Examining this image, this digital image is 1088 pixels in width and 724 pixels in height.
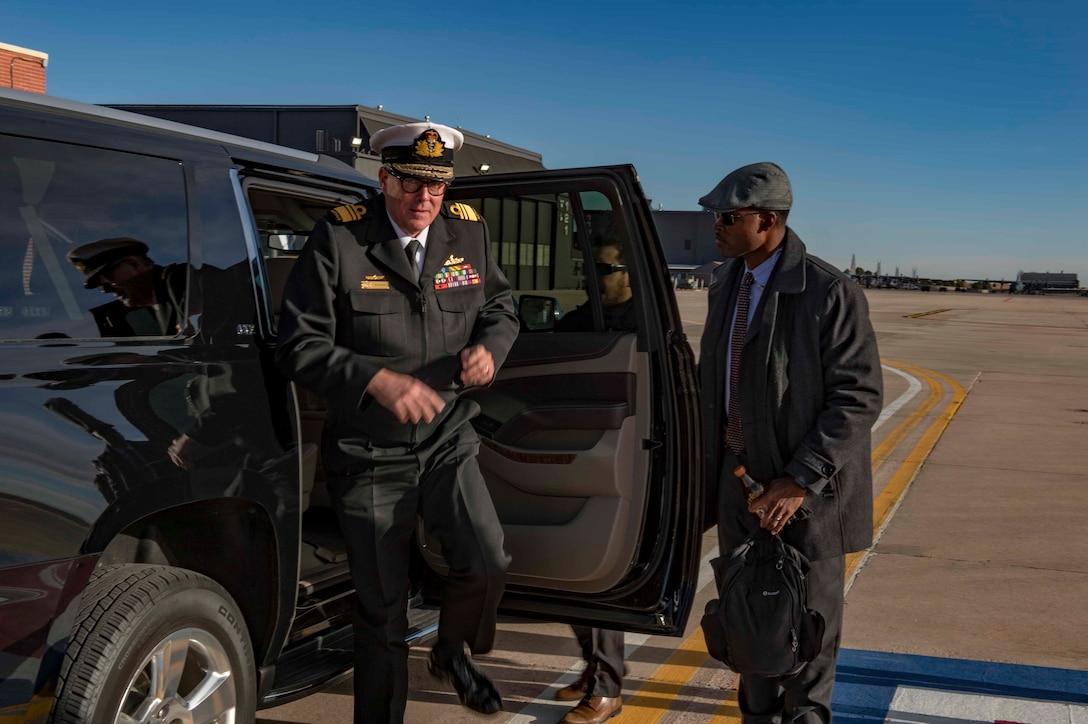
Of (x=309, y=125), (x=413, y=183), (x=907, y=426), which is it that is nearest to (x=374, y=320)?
(x=413, y=183)

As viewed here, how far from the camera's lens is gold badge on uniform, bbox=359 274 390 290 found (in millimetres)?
2959

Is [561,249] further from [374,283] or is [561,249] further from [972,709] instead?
[972,709]

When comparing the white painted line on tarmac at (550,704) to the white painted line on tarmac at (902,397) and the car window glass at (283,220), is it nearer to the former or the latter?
the car window glass at (283,220)

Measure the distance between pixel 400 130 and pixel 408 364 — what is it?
682mm

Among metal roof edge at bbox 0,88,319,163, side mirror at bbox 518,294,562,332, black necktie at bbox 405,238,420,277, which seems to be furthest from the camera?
side mirror at bbox 518,294,562,332

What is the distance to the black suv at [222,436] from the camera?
Answer: 7.18 ft

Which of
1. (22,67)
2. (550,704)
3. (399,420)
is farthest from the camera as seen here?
(22,67)

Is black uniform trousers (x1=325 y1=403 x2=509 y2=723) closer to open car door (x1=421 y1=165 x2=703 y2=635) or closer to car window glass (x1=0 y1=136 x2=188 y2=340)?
open car door (x1=421 y1=165 x2=703 y2=635)

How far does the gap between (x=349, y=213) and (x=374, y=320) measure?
1.10 ft

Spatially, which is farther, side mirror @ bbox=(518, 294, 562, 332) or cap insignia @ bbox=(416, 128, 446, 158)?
side mirror @ bbox=(518, 294, 562, 332)

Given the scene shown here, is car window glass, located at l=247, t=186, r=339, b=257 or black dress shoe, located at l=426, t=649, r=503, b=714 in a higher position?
car window glass, located at l=247, t=186, r=339, b=257

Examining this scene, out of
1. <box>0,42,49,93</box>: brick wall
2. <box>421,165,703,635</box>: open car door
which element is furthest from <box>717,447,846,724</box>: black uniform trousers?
<box>0,42,49,93</box>: brick wall

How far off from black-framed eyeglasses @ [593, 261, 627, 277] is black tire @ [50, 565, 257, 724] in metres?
1.61

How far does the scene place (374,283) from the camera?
9.75 ft
